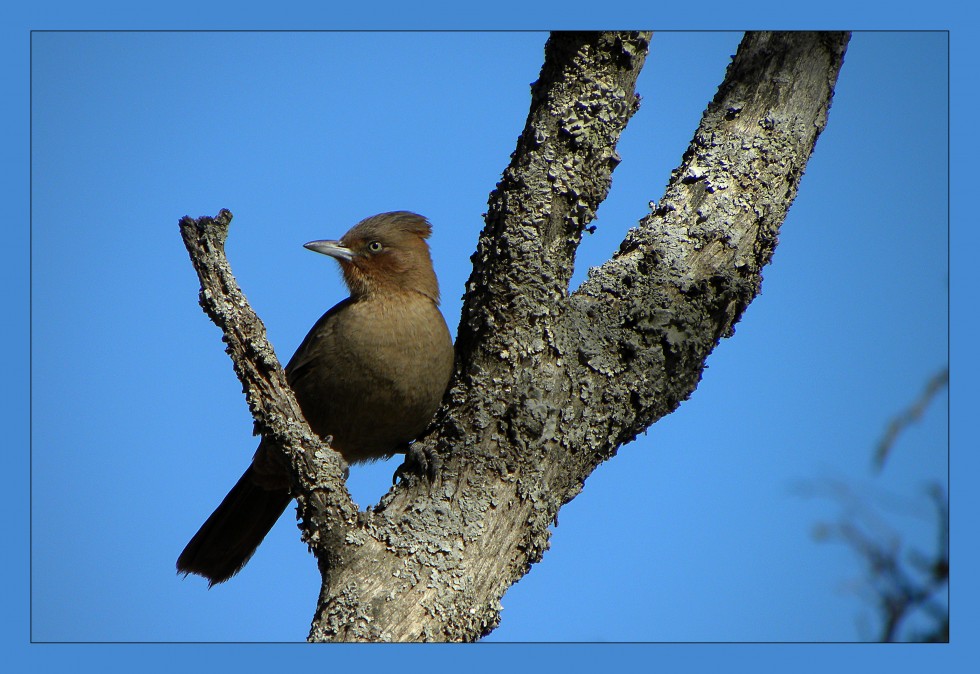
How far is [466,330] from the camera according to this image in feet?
14.6

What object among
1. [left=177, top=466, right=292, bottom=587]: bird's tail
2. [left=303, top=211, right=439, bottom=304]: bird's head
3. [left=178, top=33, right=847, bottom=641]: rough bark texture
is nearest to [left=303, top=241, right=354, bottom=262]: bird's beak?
[left=303, top=211, right=439, bottom=304]: bird's head

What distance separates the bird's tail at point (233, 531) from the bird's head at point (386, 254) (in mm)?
Answer: 1232

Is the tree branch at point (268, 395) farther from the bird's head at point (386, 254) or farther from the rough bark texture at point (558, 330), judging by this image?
the bird's head at point (386, 254)

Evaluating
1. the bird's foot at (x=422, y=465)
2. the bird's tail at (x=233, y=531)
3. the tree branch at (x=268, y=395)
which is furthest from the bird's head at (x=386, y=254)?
the tree branch at (x=268, y=395)

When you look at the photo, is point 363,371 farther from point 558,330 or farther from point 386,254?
point 558,330

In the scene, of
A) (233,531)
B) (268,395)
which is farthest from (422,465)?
(233,531)

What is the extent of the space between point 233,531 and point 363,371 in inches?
46.9

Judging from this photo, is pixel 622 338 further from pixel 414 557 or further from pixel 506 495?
pixel 414 557

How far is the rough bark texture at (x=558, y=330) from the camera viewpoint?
383 cm

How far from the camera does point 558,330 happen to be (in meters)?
4.24

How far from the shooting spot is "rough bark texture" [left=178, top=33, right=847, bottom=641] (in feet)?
12.6

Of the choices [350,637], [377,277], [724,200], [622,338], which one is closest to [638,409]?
[622,338]

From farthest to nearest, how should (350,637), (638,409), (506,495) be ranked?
(638,409) → (506,495) → (350,637)

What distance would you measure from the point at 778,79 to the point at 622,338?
1.54 m
